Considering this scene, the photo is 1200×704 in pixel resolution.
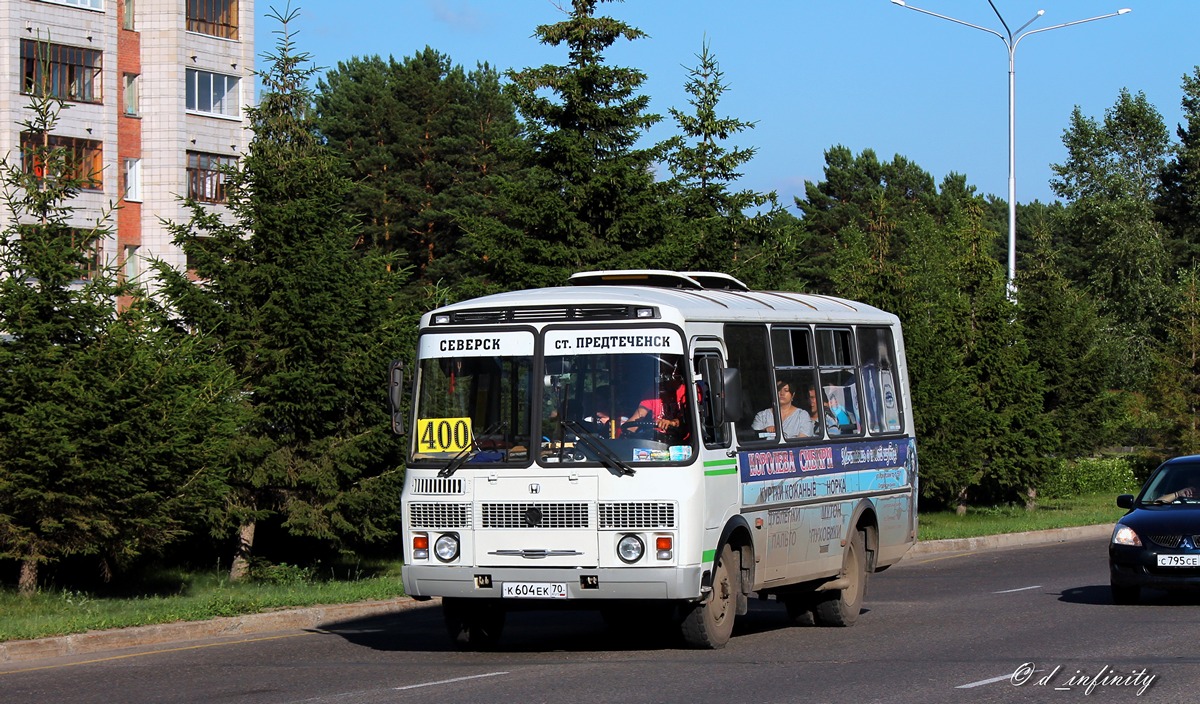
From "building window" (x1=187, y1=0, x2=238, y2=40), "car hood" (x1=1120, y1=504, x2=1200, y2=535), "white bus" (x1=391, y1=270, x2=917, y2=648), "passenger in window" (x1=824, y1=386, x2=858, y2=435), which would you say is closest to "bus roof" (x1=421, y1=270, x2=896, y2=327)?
"white bus" (x1=391, y1=270, x2=917, y2=648)

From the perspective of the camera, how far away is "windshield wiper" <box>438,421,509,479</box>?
13.0m

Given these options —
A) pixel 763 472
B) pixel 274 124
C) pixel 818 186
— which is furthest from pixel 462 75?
pixel 763 472

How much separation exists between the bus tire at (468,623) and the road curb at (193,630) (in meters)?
2.49

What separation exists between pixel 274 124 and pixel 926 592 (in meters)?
15.8

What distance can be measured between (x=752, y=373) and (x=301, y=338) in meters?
10.3

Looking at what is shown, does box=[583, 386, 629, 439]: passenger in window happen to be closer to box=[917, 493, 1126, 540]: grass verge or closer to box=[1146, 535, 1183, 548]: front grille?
box=[1146, 535, 1183, 548]: front grille

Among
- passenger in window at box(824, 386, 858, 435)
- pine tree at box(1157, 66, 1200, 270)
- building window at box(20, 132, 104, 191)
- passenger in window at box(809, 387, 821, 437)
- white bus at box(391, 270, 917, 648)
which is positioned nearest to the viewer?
white bus at box(391, 270, 917, 648)

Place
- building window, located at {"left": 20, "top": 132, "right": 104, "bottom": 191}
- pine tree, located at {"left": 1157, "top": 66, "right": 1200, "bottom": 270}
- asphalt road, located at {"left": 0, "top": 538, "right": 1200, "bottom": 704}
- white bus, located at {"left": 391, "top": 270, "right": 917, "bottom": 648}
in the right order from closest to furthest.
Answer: asphalt road, located at {"left": 0, "top": 538, "right": 1200, "bottom": 704} < white bus, located at {"left": 391, "top": 270, "right": 917, "bottom": 648} < building window, located at {"left": 20, "top": 132, "right": 104, "bottom": 191} < pine tree, located at {"left": 1157, "top": 66, "right": 1200, "bottom": 270}

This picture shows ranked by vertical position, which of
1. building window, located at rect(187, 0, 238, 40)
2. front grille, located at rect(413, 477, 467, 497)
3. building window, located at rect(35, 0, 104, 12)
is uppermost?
building window, located at rect(187, 0, 238, 40)

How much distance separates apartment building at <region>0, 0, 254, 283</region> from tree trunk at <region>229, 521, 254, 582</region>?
1255 inches

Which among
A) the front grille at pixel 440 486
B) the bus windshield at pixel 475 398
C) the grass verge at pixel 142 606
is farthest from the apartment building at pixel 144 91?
the front grille at pixel 440 486

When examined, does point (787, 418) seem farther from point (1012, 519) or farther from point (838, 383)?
point (1012, 519)

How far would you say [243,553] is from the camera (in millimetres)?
24516

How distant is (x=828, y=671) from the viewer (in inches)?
464
